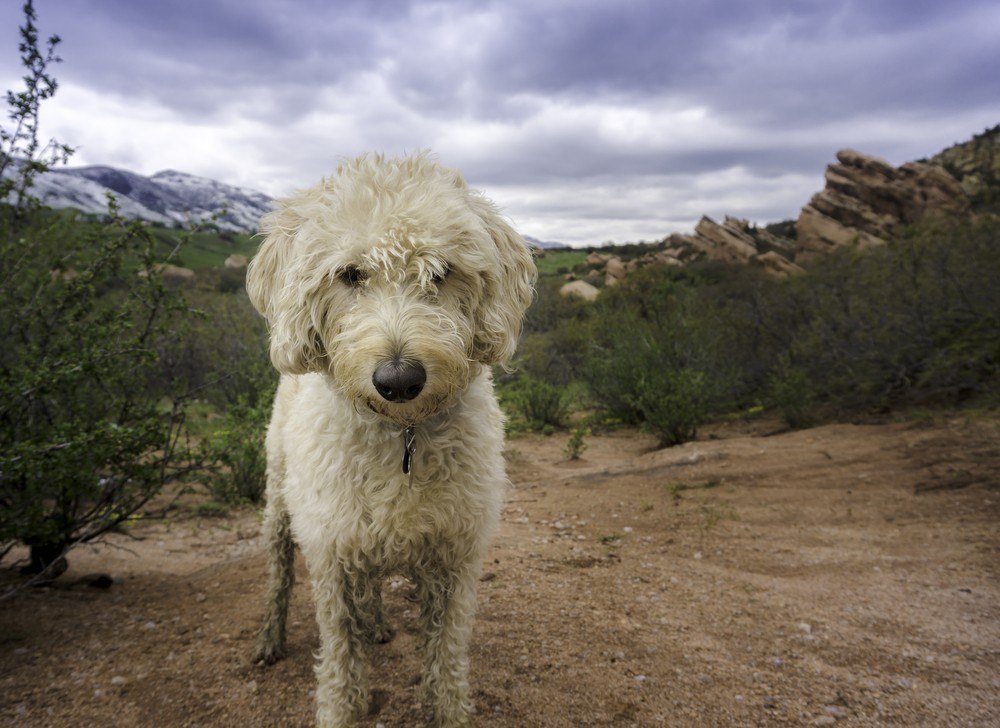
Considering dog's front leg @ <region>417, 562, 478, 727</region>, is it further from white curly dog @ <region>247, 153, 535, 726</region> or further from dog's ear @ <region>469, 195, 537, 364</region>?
dog's ear @ <region>469, 195, 537, 364</region>

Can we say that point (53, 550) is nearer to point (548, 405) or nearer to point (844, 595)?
point (844, 595)

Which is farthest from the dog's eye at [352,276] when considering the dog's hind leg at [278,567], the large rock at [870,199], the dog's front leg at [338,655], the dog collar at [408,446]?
the large rock at [870,199]

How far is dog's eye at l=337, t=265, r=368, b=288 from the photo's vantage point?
2.54 metres

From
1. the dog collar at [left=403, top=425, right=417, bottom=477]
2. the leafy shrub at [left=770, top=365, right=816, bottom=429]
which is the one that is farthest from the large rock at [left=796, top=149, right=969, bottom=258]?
the dog collar at [left=403, top=425, right=417, bottom=477]

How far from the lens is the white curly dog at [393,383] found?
8.00 feet

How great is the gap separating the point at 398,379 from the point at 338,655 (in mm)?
1500

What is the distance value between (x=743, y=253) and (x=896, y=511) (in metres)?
30.4

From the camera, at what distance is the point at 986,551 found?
15.6ft

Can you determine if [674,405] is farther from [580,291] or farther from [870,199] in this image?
[870,199]

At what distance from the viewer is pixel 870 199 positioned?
122 ft

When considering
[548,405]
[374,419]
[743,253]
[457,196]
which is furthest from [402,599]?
[743,253]

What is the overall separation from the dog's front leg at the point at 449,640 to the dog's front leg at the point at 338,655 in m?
0.33

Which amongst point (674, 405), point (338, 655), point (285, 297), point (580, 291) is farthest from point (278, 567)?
point (580, 291)

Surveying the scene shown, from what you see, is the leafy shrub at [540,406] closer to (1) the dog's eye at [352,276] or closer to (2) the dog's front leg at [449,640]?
(2) the dog's front leg at [449,640]
